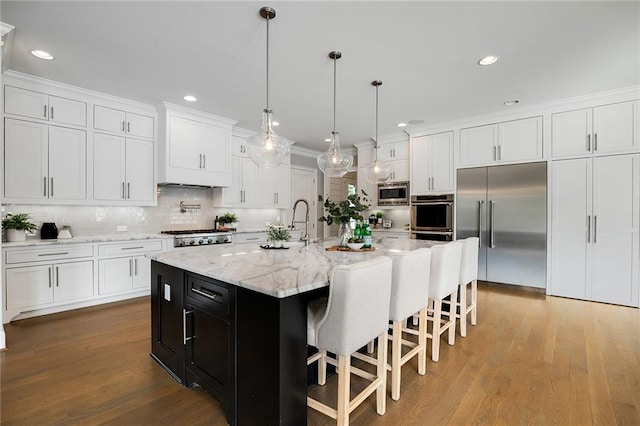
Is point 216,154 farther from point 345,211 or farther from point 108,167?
point 345,211

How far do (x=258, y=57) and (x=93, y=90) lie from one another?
94.6 inches

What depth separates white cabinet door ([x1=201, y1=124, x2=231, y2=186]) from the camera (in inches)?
187

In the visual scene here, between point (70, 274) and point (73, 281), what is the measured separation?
3.6 inches

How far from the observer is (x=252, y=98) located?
397 cm

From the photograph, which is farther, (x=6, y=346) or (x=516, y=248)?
(x=516, y=248)

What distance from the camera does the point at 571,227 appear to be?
13.2ft

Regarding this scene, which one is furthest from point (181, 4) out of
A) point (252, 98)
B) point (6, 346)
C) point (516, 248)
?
point (516, 248)

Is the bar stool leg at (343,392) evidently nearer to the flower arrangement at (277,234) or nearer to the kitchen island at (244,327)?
the kitchen island at (244,327)

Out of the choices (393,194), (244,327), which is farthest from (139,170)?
(393,194)

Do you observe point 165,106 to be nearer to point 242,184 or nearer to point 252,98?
point 252,98

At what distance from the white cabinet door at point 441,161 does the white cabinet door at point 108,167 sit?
4854 millimetres

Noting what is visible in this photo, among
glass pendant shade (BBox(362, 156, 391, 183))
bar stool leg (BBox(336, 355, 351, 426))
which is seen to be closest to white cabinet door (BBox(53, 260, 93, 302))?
bar stool leg (BBox(336, 355, 351, 426))

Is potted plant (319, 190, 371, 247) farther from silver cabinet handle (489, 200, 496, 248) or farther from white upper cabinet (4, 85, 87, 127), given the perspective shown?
white upper cabinet (4, 85, 87, 127)

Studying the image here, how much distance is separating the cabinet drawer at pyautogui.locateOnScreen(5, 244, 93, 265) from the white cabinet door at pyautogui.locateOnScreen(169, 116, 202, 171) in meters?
1.54
